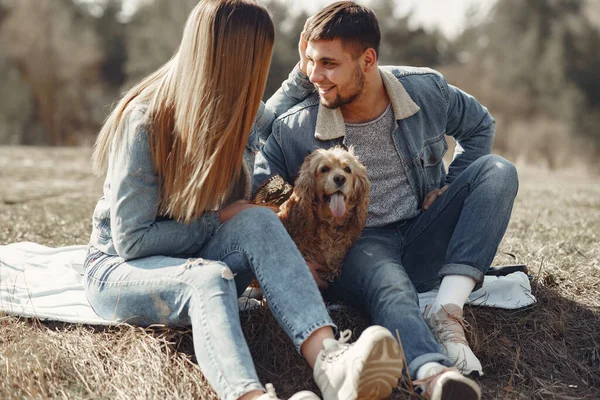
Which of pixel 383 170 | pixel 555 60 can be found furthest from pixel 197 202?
pixel 555 60

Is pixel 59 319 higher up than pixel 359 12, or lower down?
lower down

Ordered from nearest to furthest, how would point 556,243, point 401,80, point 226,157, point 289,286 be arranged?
point 289,286, point 226,157, point 401,80, point 556,243

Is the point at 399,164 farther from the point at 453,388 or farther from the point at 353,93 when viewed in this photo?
the point at 453,388

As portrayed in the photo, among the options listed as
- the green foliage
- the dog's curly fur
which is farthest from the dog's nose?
the green foliage

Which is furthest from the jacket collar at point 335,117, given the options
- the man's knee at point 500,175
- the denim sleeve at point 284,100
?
the man's knee at point 500,175

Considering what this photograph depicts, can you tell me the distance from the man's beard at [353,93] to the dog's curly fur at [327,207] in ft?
0.88

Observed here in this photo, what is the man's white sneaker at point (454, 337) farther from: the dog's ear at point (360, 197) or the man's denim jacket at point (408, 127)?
the man's denim jacket at point (408, 127)

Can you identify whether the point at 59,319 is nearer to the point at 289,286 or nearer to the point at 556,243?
the point at 289,286

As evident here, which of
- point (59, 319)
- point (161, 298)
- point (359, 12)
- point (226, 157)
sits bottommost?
point (59, 319)

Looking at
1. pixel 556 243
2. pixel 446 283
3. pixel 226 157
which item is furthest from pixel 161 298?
pixel 556 243

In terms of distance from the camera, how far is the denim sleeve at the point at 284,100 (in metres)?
3.99

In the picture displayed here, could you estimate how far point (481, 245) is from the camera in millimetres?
3340

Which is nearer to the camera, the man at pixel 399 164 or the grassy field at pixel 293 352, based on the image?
the grassy field at pixel 293 352

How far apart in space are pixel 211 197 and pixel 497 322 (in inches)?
73.0
